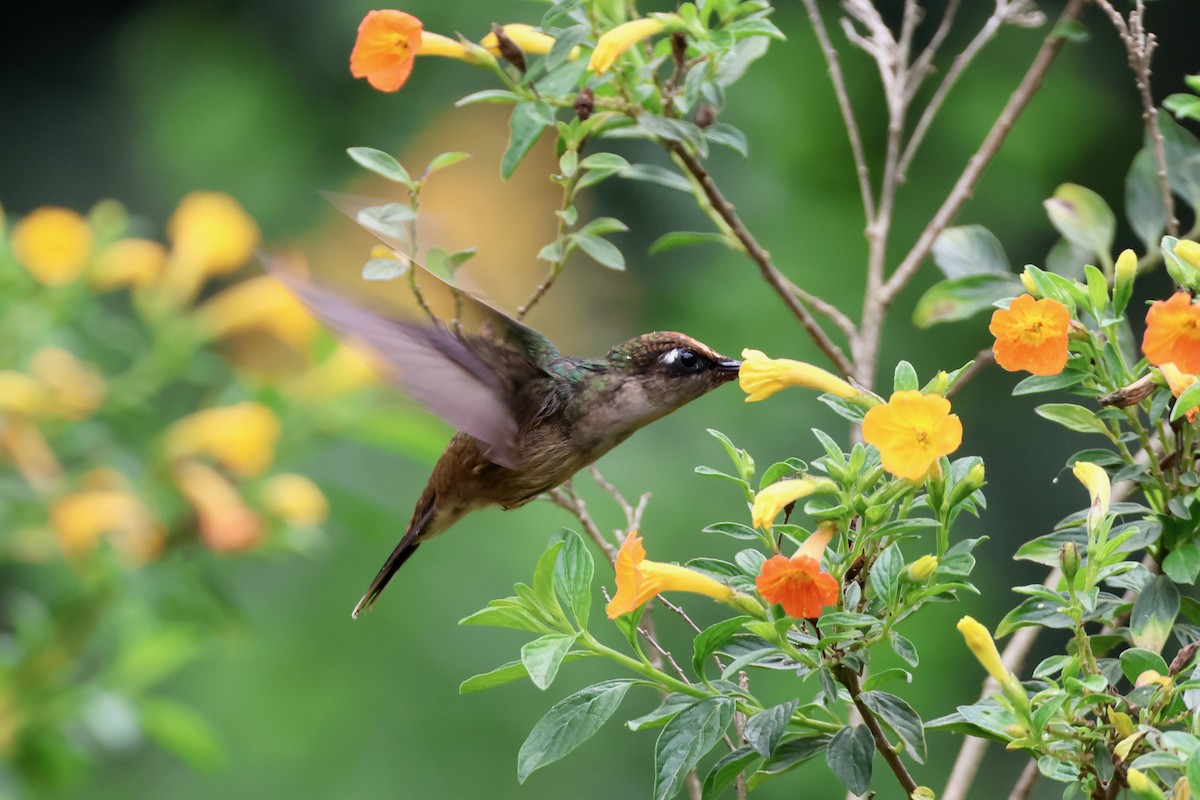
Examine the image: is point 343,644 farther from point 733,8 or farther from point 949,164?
point 733,8

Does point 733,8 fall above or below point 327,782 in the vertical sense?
above

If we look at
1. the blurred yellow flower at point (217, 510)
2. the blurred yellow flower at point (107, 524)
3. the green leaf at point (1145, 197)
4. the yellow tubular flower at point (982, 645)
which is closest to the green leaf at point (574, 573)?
the yellow tubular flower at point (982, 645)

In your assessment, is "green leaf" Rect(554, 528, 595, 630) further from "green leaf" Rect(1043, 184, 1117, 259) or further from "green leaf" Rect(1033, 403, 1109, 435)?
"green leaf" Rect(1043, 184, 1117, 259)

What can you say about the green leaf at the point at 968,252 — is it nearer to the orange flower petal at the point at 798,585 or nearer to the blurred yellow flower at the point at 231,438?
the orange flower petal at the point at 798,585

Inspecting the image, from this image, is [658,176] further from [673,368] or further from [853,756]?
[853,756]

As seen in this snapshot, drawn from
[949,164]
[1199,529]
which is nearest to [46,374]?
[1199,529]

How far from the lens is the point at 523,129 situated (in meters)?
1.52

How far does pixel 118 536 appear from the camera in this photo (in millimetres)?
2580

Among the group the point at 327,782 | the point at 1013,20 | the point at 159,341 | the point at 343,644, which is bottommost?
the point at 327,782

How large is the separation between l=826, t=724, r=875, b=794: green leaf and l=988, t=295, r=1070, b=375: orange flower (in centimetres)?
36

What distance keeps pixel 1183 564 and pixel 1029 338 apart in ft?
0.86

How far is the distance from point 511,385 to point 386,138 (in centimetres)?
315

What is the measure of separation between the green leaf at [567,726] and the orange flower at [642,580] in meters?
0.08

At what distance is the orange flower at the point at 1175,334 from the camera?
1.07 meters
